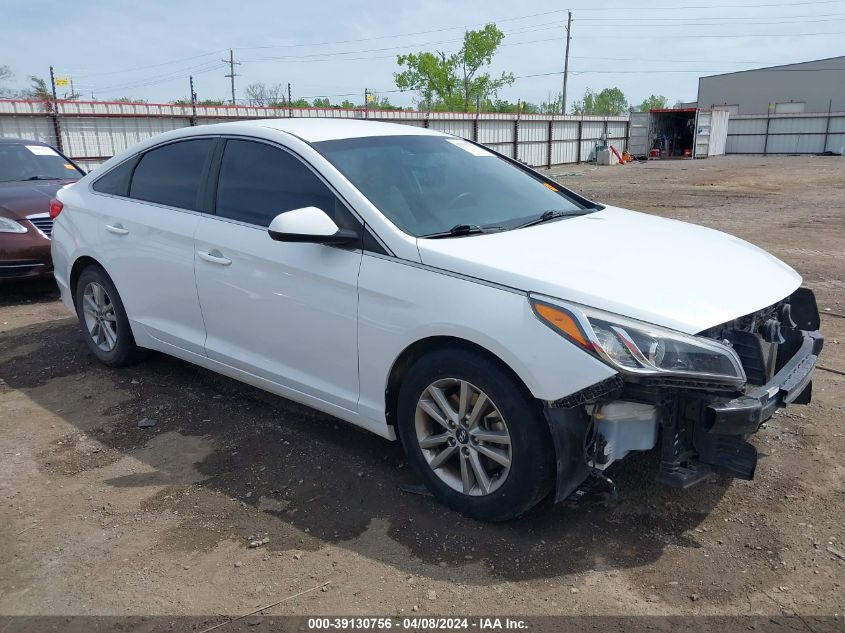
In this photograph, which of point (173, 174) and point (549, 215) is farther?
point (173, 174)

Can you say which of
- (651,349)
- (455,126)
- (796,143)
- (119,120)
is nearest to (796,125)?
(796,143)

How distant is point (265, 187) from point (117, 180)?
164cm

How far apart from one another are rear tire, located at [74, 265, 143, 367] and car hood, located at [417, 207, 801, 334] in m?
2.78

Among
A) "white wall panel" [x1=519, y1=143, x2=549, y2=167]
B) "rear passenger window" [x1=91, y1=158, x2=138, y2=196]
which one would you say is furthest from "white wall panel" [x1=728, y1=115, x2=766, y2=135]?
"rear passenger window" [x1=91, y1=158, x2=138, y2=196]

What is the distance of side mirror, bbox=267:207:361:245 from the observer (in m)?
3.13

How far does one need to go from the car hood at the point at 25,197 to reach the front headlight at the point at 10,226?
6 cm

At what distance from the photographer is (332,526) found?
3.11m

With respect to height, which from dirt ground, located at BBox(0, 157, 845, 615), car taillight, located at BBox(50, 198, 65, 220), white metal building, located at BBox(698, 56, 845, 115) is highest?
white metal building, located at BBox(698, 56, 845, 115)

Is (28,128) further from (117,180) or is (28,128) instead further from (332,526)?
(332,526)

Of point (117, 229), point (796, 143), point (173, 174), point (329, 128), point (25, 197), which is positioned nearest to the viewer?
point (329, 128)

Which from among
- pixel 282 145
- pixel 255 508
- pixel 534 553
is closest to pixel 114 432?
pixel 255 508

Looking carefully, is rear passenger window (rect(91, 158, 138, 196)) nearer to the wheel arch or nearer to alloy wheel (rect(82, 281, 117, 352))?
alloy wheel (rect(82, 281, 117, 352))

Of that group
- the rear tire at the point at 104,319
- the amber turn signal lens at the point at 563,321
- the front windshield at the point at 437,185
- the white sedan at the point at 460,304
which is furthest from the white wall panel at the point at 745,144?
the amber turn signal lens at the point at 563,321

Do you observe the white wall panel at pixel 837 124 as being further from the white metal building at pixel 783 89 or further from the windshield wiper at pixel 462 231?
the windshield wiper at pixel 462 231
